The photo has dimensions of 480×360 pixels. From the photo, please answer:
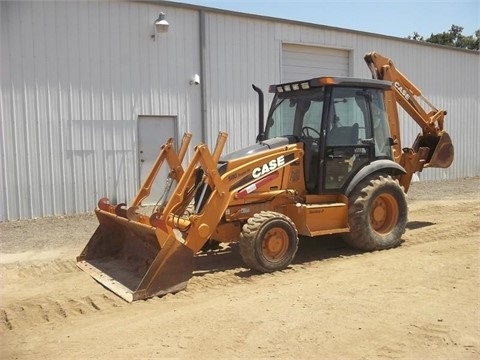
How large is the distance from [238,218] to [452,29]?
3144 cm

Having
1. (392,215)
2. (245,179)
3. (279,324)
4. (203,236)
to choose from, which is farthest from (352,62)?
(279,324)

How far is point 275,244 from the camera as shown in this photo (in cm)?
616

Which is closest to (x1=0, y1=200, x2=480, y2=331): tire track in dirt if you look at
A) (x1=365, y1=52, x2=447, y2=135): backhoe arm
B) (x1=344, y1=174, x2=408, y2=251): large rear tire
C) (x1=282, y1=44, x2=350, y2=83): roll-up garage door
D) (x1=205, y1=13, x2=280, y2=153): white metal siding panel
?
(x1=344, y1=174, x2=408, y2=251): large rear tire

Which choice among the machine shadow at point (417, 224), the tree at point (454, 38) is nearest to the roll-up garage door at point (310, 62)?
the machine shadow at point (417, 224)

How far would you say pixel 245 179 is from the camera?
6379 millimetres

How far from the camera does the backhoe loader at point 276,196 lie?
5.77 m

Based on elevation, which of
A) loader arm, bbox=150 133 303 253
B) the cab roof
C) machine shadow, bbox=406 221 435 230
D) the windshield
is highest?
the cab roof

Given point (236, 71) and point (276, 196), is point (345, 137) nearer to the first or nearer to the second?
point (276, 196)

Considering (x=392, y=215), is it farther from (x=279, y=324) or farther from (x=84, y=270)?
(x=84, y=270)

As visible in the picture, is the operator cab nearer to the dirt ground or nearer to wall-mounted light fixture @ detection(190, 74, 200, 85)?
the dirt ground

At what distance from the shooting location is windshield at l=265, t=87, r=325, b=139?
22.8 feet

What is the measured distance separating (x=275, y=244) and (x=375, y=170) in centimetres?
201

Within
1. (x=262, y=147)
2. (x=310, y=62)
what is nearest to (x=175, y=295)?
(x=262, y=147)

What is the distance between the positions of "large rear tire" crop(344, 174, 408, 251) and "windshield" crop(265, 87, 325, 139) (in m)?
1.11
